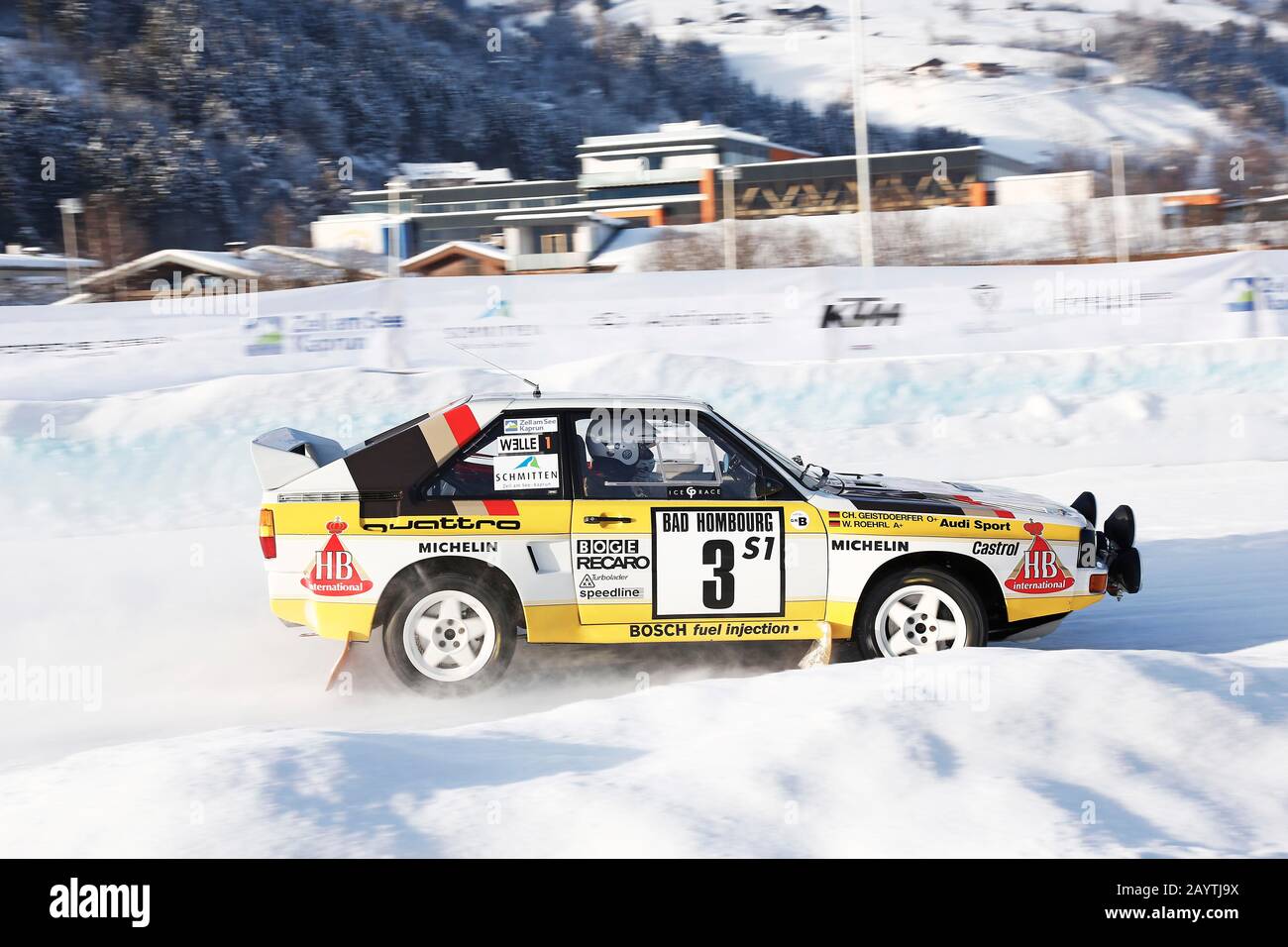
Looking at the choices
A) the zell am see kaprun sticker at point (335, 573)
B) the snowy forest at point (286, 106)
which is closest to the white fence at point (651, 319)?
the zell am see kaprun sticker at point (335, 573)

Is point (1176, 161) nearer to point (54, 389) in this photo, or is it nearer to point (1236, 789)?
point (54, 389)

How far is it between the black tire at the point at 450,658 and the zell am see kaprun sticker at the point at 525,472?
0.51 m

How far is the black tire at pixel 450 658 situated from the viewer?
243 inches

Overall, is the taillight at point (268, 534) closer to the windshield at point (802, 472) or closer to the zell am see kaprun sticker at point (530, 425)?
the zell am see kaprun sticker at point (530, 425)

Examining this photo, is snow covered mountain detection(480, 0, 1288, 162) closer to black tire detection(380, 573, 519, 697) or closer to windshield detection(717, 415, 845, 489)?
windshield detection(717, 415, 845, 489)

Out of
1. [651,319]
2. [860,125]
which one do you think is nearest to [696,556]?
[651,319]

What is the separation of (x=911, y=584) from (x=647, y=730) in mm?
1864

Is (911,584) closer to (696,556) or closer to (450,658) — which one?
(696,556)

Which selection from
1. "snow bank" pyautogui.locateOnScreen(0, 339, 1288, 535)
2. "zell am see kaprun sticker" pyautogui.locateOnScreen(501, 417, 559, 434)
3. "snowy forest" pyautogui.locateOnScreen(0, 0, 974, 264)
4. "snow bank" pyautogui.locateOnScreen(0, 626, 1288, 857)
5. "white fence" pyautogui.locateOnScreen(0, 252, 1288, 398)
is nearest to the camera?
"snow bank" pyautogui.locateOnScreen(0, 626, 1288, 857)

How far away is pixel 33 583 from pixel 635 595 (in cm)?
495

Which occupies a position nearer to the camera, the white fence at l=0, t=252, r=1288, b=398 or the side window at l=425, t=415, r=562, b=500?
the side window at l=425, t=415, r=562, b=500

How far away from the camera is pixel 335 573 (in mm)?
6191

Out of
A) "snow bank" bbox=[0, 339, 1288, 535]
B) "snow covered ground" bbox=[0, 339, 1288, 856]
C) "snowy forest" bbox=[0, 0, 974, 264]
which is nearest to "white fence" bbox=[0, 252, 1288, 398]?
"snow bank" bbox=[0, 339, 1288, 535]

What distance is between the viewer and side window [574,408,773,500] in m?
6.31
